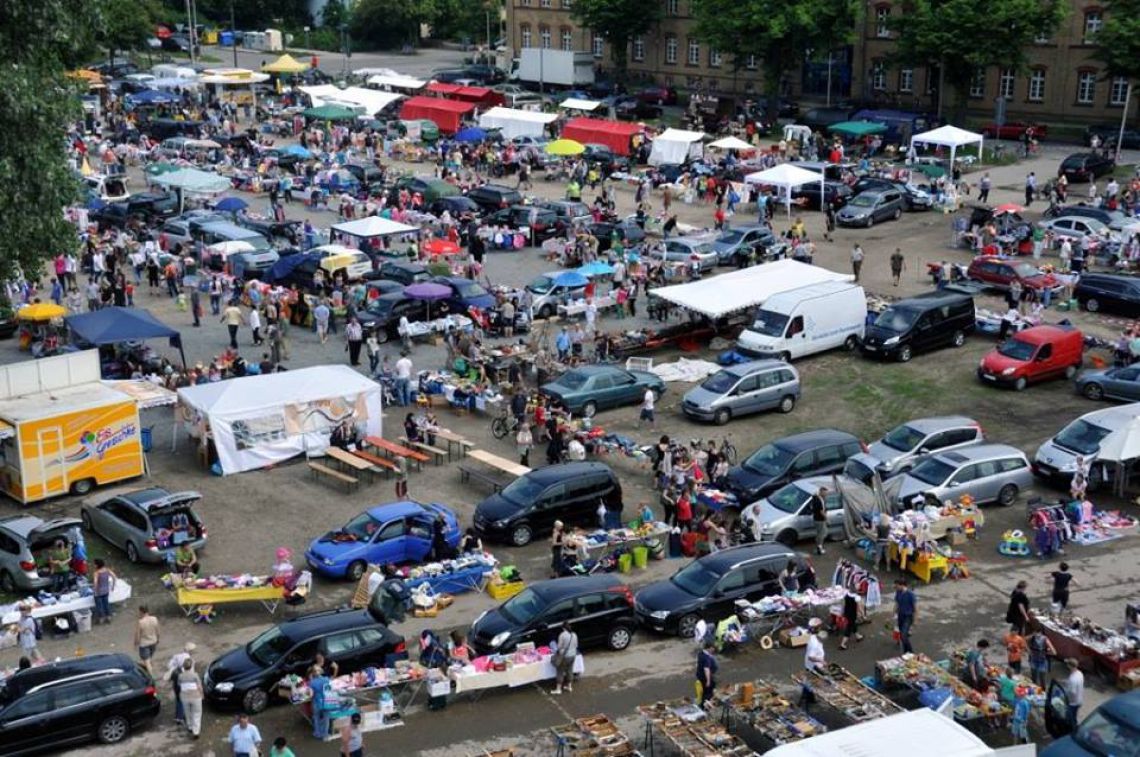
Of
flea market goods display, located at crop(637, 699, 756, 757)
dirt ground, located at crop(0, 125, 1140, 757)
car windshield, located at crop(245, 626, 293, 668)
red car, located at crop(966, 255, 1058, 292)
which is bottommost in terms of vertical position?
dirt ground, located at crop(0, 125, 1140, 757)

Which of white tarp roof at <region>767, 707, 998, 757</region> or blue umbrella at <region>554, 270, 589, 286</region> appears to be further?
blue umbrella at <region>554, 270, 589, 286</region>

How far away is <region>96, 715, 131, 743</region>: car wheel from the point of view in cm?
2022

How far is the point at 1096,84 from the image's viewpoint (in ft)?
226

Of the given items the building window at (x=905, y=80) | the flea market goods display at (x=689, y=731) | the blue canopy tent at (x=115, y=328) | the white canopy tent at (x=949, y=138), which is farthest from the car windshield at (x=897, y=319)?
the building window at (x=905, y=80)

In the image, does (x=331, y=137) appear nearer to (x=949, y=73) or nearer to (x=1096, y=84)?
(x=949, y=73)

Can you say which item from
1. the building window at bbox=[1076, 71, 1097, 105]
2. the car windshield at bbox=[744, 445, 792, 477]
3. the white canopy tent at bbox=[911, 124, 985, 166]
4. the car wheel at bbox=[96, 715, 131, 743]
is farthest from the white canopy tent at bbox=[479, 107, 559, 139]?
the car wheel at bbox=[96, 715, 131, 743]

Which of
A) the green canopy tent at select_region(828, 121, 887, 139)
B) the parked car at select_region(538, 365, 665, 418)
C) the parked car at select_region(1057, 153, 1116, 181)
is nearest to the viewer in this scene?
the parked car at select_region(538, 365, 665, 418)

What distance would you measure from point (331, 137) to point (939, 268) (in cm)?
3697

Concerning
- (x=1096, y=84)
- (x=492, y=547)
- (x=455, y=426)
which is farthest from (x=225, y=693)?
(x=1096, y=84)

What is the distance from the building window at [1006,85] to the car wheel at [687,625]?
55.0 meters

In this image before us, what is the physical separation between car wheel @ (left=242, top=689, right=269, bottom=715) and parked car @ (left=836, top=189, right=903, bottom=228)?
121 ft

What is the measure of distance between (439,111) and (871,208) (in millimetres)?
29947

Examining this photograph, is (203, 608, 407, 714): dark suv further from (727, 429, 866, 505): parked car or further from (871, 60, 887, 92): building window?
(871, 60, 887, 92): building window

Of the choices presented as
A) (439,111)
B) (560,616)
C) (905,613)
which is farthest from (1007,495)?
(439,111)
